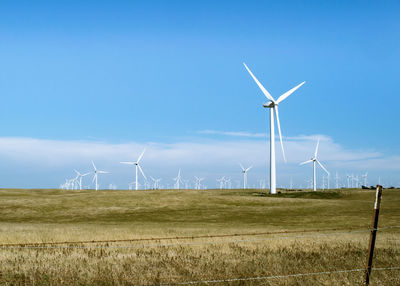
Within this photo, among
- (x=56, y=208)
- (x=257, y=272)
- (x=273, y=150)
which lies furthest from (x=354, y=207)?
(x=257, y=272)

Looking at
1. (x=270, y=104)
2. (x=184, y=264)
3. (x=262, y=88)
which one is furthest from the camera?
(x=270, y=104)

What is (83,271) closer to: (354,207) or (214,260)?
(214,260)

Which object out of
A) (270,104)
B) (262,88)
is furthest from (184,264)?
Answer: (270,104)

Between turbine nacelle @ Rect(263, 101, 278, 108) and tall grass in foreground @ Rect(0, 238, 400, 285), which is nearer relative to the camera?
tall grass in foreground @ Rect(0, 238, 400, 285)

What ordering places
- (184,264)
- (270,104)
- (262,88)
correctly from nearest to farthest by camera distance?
1. (184,264)
2. (262,88)
3. (270,104)

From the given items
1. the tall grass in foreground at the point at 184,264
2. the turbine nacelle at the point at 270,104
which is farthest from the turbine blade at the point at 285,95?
the tall grass in foreground at the point at 184,264

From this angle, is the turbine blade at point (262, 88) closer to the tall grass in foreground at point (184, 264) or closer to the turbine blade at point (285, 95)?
the turbine blade at point (285, 95)

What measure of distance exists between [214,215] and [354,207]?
52.7 feet

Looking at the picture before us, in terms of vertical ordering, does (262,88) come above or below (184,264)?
above

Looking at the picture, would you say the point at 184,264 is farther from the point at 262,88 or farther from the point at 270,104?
the point at 270,104

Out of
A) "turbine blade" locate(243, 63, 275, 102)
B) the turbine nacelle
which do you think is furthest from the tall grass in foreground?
the turbine nacelle

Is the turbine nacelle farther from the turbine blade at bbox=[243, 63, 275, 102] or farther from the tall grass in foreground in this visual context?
the tall grass in foreground

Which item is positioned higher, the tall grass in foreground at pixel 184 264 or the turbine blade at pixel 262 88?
the turbine blade at pixel 262 88

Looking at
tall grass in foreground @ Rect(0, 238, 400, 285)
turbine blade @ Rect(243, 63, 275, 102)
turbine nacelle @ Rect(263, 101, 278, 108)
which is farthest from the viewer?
turbine nacelle @ Rect(263, 101, 278, 108)
